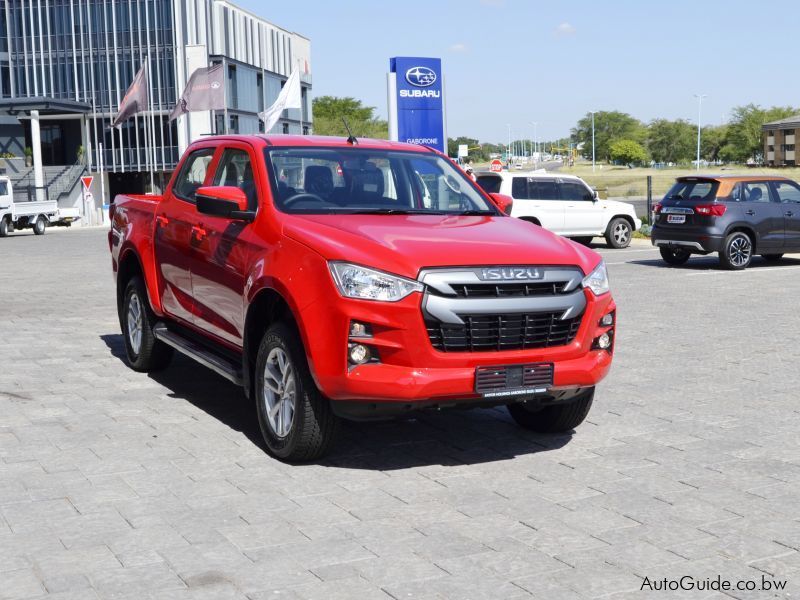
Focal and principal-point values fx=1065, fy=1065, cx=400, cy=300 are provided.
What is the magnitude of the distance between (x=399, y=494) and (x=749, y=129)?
149 metres

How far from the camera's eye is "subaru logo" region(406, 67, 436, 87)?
25.7m

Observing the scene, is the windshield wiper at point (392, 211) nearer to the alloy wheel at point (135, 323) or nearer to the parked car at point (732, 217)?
the alloy wheel at point (135, 323)

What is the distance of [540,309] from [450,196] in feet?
5.52

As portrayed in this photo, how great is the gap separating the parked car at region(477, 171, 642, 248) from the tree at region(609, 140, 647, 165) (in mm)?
142775

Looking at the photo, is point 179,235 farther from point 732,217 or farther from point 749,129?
point 749,129

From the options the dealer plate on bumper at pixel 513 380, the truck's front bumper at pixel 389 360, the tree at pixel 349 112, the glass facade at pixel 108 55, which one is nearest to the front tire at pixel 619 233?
the dealer plate on bumper at pixel 513 380

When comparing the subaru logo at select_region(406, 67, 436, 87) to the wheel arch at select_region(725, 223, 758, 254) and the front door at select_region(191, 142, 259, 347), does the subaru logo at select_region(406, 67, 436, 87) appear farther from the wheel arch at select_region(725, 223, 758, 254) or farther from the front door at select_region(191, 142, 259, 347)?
the front door at select_region(191, 142, 259, 347)

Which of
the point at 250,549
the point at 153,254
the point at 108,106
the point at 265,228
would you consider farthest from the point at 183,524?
the point at 108,106

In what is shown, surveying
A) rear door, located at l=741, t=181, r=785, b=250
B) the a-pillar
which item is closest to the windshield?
rear door, located at l=741, t=181, r=785, b=250

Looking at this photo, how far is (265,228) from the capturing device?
6.35 meters

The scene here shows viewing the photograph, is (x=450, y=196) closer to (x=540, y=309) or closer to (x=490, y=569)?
(x=540, y=309)

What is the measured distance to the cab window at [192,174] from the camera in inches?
310

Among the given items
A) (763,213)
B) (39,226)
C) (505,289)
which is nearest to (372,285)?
(505,289)

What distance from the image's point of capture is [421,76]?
2583 cm
